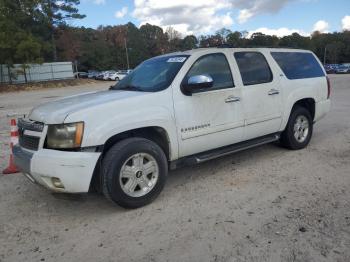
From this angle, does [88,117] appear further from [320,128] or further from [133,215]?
[320,128]

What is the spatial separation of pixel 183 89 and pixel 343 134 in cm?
453

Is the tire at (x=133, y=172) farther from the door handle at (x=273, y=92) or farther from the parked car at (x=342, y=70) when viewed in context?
the parked car at (x=342, y=70)

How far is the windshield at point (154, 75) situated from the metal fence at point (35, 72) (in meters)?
38.5

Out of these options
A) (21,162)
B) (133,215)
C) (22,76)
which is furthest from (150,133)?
(22,76)

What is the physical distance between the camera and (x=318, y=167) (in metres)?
5.43

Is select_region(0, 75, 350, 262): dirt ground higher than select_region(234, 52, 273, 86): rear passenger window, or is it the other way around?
select_region(234, 52, 273, 86): rear passenger window

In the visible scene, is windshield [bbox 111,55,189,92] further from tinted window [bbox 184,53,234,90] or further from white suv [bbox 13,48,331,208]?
tinted window [bbox 184,53,234,90]

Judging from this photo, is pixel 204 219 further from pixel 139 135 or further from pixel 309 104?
pixel 309 104

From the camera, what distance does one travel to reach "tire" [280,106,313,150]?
20.3ft

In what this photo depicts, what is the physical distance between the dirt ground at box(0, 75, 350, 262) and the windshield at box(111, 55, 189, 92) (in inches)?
53.7

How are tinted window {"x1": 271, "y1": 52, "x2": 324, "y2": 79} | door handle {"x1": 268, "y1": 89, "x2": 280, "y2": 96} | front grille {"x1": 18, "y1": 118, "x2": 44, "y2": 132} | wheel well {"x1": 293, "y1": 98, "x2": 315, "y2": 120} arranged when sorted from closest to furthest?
front grille {"x1": 18, "y1": 118, "x2": 44, "y2": 132}, door handle {"x1": 268, "y1": 89, "x2": 280, "y2": 96}, tinted window {"x1": 271, "y1": 52, "x2": 324, "y2": 79}, wheel well {"x1": 293, "y1": 98, "x2": 315, "y2": 120}

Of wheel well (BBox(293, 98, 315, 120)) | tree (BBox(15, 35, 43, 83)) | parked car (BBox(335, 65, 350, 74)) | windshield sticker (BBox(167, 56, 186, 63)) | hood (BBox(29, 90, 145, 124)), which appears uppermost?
tree (BBox(15, 35, 43, 83))

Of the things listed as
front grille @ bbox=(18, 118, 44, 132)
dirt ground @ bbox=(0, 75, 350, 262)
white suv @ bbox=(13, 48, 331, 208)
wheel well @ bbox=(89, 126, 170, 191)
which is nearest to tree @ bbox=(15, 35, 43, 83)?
dirt ground @ bbox=(0, 75, 350, 262)

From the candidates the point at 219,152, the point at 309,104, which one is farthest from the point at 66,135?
the point at 309,104
